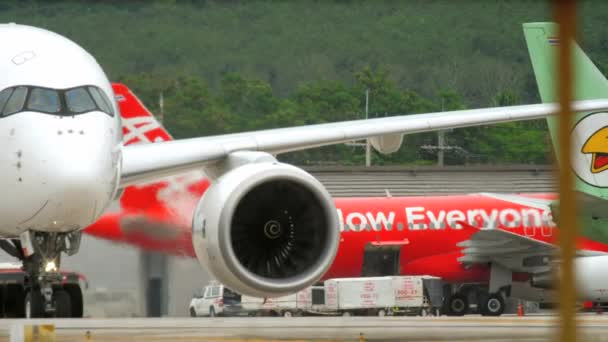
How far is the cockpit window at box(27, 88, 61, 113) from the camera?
9.61 metres

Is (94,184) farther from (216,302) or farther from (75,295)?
(216,302)

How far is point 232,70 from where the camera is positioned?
1062 inches

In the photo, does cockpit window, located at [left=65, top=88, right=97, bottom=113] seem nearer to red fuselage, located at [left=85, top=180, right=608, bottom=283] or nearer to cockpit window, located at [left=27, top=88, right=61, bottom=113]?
cockpit window, located at [left=27, top=88, right=61, bottom=113]

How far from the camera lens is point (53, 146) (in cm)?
916

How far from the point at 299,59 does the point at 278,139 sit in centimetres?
1670

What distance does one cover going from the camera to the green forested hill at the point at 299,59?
81.8 ft

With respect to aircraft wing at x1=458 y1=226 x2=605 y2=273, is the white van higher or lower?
lower

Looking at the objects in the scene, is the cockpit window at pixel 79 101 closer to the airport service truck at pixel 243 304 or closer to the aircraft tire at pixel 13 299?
the aircraft tire at pixel 13 299

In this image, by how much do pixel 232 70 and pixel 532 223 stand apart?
24.4 ft

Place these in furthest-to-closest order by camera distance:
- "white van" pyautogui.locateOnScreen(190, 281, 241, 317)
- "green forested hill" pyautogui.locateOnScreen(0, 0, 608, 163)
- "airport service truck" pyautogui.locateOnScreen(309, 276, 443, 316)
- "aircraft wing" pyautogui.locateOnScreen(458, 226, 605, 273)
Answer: "white van" pyautogui.locateOnScreen(190, 281, 241, 317)
"aircraft wing" pyautogui.locateOnScreen(458, 226, 605, 273)
"airport service truck" pyautogui.locateOnScreen(309, 276, 443, 316)
"green forested hill" pyautogui.locateOnScreen(0, 0, 608, 163)

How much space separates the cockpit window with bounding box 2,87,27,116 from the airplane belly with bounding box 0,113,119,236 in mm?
95

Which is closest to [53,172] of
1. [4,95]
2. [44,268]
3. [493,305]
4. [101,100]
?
[4,95]

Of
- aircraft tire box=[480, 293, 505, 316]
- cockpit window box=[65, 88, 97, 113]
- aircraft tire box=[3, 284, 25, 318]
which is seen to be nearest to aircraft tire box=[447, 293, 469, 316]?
aircraft tire box=[480, 293, 505, 316]

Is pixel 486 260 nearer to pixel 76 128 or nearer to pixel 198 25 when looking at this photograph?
pixel 198 25
